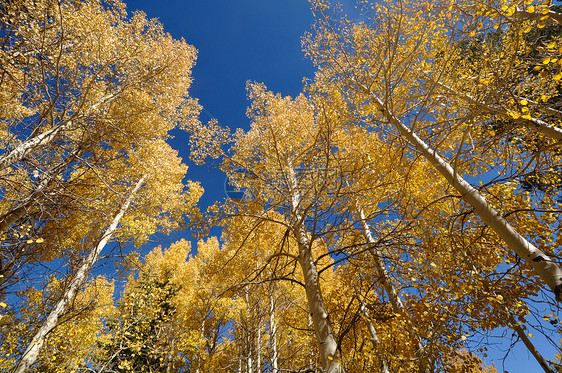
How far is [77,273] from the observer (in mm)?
5398

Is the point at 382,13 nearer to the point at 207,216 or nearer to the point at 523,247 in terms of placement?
the point at 523,247

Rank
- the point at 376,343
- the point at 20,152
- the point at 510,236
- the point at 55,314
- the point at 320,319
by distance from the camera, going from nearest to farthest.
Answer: the point at 320,319
the point at 510,236
the point at 20,152
the point at 376,343
the point at 55,314

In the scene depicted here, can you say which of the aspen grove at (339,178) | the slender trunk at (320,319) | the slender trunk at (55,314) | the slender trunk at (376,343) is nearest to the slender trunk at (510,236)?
the aspen grove at (339,178)

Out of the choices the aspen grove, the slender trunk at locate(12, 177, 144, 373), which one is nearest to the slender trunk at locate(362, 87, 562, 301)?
the aspen grove

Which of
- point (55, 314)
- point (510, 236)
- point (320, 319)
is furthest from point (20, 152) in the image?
point (510, 236)

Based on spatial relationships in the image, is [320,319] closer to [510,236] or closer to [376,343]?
[510,236]

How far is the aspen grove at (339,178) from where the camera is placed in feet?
8.33

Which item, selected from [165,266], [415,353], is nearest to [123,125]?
[415,353]

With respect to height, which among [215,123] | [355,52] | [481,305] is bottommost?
[481,305]

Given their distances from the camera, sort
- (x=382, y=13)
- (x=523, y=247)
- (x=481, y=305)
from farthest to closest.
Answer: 1. (x=382, y=13)
2. (x=481, y=305)
3. (x=523, y=247)

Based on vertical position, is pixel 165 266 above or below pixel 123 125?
above

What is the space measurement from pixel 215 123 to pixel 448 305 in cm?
525

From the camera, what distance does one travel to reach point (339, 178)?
3.38m

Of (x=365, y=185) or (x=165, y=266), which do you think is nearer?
(x=365, y=185)
